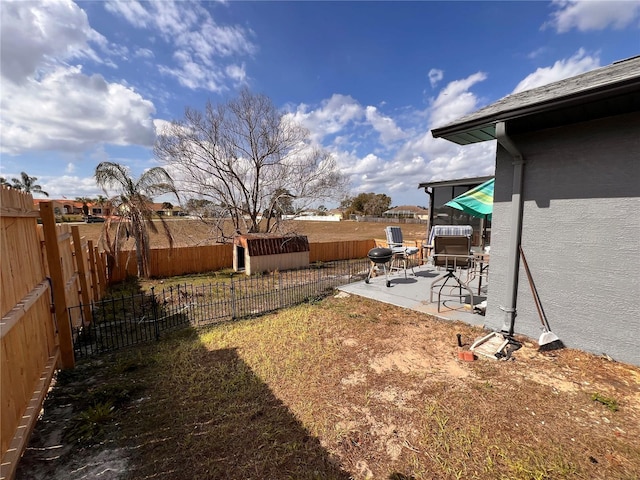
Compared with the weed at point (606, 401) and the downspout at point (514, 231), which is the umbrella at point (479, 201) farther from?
the weed at point (606, 401)

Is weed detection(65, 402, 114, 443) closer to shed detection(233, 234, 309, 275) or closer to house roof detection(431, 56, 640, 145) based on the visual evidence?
house roof detection(431, 56, 640, 145)

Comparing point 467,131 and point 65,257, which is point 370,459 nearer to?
point 467,131

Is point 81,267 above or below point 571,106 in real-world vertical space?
below

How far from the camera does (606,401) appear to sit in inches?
105

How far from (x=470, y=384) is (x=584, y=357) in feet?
5.62

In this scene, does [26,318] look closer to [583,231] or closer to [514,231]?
[514,231]

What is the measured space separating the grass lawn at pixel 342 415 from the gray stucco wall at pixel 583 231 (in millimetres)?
395

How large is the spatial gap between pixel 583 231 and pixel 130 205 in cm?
1255

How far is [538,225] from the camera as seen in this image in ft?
12.4

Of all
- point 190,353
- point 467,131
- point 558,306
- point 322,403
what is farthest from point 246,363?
point 467,131

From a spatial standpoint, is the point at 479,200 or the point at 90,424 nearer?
the point at 90,424

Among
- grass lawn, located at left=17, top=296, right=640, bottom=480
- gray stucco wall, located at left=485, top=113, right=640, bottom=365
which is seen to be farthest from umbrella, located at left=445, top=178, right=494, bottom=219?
grass lawn, located at left=17, top=296, right=640, bottom=480

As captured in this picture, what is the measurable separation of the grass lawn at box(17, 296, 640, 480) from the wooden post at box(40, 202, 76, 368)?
32cm

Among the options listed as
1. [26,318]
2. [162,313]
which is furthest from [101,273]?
[26,318]
